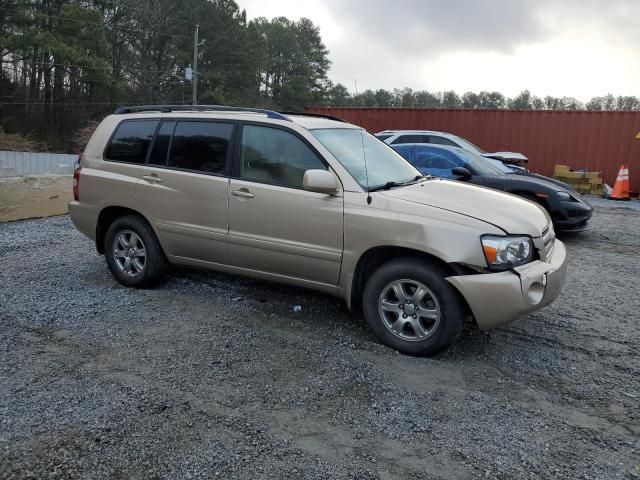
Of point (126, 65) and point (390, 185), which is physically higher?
point (126, 65)

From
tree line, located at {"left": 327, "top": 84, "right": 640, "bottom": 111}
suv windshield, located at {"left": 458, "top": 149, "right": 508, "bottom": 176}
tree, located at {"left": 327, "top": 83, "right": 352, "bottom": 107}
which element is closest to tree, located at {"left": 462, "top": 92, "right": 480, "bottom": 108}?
tree line, located at {"left": 327, "top": 84, "right": 640, "bottom": 111}

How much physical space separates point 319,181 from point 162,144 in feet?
6.43

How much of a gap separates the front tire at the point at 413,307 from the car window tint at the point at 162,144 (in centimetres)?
245

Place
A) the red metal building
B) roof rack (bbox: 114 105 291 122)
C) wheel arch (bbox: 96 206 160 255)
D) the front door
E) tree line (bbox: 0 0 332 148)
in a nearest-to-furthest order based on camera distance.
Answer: the front door, roof rack (bbox: 114 105 291 122), wheel arch (bbox: 96 206 160 255), the red metal building, tree line (bbox: 0 0 332 148)

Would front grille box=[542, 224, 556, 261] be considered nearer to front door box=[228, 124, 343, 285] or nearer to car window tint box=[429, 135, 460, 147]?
front door box=[228, 124, 343, 285]

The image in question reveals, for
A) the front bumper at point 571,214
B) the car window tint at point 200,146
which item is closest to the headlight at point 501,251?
the car window tint at point 200,146

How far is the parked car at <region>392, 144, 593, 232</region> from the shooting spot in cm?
851

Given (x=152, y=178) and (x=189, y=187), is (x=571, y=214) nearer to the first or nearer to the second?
(x=189, y=187)

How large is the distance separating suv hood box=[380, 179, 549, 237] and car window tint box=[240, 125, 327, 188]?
0.73m

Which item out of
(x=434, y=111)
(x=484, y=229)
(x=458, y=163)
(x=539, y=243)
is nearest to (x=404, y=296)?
(x=484, y=229)

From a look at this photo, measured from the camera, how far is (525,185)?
8.58m

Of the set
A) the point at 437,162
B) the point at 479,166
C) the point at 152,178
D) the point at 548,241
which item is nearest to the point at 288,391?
the point at 548,241

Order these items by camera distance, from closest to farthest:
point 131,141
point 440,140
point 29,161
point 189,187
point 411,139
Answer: point 189,187
point 131,141
point 440,140
point 411,139
point 29,161

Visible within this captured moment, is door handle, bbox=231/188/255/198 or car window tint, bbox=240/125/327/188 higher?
car window tint, bbox=240/125/327/188
